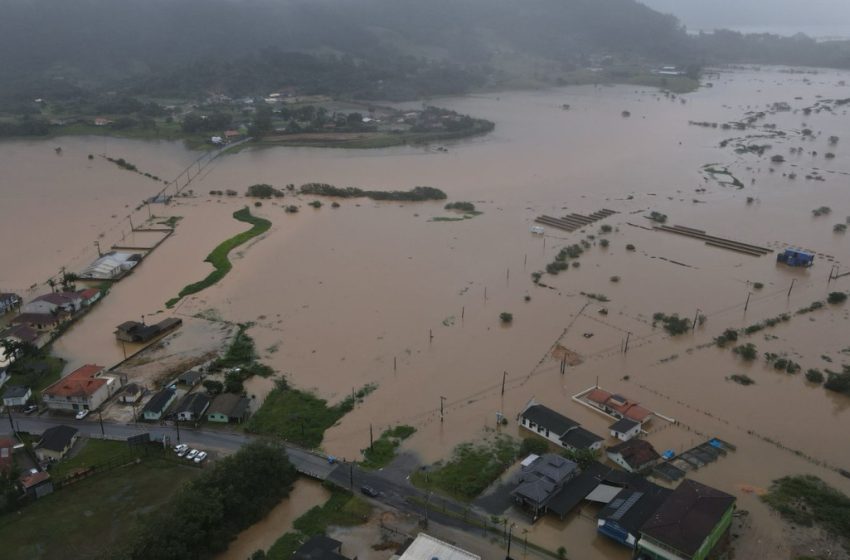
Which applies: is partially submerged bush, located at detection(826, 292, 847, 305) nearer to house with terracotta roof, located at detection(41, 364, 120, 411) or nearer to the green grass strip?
the green grass strip

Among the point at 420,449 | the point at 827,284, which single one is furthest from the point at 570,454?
the point at 827,284

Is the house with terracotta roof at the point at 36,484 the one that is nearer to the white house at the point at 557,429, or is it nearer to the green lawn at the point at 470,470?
the green lawn at the point at 470,470

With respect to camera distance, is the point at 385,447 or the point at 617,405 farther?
the point at 617,405

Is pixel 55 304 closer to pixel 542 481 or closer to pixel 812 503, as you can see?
pixel 542 481

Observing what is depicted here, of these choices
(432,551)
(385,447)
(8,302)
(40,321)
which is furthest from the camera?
(8,302)

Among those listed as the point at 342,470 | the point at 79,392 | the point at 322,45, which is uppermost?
the point at 322,45

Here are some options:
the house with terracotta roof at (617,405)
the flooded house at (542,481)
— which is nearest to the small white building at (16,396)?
the flooded house at (542,481)

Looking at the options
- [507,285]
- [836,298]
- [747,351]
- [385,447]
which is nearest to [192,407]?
[385,447]
